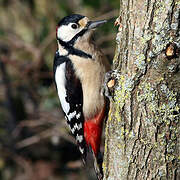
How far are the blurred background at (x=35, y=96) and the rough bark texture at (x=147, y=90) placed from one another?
7.57 feet

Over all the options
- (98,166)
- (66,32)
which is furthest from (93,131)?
(66,32)

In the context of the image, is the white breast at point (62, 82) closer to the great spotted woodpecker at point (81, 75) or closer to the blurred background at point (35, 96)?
the great spotted woodpecker at point (81, 75)

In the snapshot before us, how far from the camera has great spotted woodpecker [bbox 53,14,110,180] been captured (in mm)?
2424

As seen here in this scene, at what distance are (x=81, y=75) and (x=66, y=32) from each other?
0.37 metres

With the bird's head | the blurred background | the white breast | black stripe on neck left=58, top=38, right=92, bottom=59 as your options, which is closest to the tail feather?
the white breast

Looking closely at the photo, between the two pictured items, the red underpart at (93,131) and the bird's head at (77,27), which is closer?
the bird's head at (77,27)

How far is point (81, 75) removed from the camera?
7.95 ft

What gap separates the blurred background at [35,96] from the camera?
4348mm

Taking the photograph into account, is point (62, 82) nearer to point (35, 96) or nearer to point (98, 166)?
point (98, 166)

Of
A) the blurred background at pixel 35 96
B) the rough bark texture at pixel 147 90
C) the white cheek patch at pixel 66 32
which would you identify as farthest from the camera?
the blurred background at pixel 35 96

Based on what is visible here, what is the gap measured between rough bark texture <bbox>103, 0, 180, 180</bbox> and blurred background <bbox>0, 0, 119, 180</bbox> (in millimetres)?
2307

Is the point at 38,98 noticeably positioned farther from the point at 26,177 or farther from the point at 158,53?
the point at 158,53

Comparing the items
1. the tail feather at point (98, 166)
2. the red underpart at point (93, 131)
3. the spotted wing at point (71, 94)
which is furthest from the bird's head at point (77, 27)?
the tail feather at point (98, 166)

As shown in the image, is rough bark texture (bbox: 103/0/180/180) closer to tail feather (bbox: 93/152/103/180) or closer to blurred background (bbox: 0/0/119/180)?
tail feather (bbox: 93/152/103/180)
